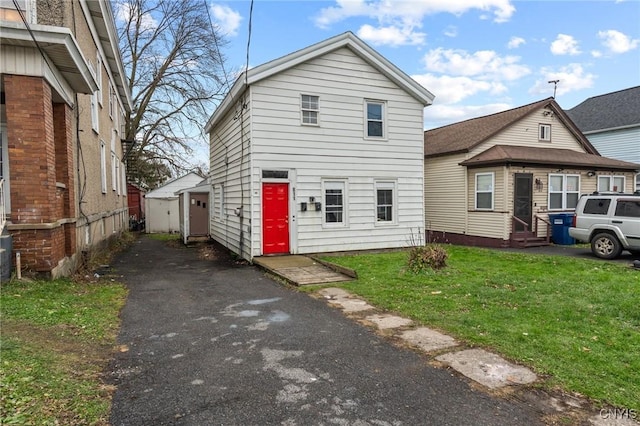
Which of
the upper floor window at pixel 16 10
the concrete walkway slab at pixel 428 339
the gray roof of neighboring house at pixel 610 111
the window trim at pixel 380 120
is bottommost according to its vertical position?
the concrete walkway slab at pixel 428 339

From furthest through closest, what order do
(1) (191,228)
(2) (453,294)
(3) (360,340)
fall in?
(1) (191,228) < (2) (453,294) < (3) (360,340)

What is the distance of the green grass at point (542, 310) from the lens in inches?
160

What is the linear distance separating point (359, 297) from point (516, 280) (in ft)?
11.7

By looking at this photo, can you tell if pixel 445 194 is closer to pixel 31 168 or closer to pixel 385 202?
pixel 385 202

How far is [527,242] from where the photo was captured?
608 inches

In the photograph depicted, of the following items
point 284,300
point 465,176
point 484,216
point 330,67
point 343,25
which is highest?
point 343,25

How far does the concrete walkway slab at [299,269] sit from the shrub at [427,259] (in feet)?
5.40

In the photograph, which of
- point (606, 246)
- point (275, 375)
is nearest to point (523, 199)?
point (606, 246)

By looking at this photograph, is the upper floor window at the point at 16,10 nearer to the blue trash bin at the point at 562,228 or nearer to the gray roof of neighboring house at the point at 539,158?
the gray roof of neighboring house at the point at 539,158

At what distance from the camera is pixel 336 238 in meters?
12.5

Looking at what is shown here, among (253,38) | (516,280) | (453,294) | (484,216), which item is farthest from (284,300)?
(484,216)

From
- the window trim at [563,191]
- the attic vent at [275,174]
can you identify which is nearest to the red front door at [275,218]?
the attic vent at [275,174]

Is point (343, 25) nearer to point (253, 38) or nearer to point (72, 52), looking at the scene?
point (253, 38)

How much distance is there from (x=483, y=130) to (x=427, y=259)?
37.4 ft
